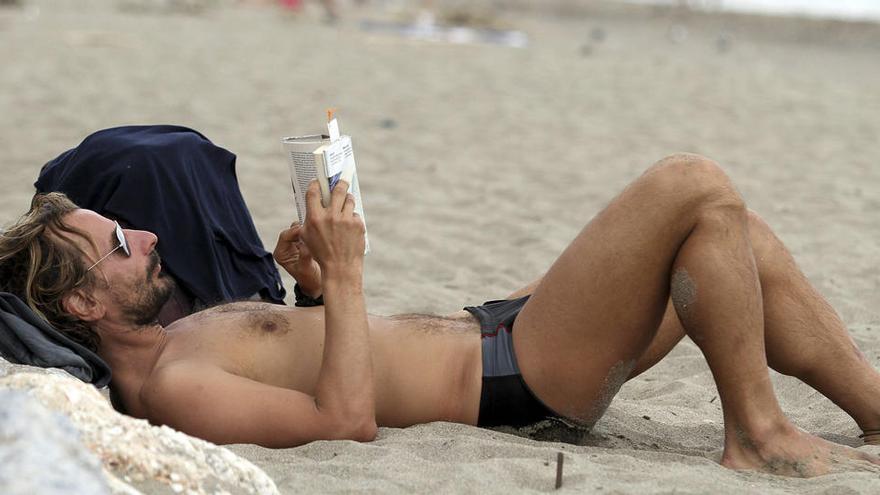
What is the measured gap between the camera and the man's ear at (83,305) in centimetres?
298

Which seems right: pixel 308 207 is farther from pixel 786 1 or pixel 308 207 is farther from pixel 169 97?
pixel 786 1

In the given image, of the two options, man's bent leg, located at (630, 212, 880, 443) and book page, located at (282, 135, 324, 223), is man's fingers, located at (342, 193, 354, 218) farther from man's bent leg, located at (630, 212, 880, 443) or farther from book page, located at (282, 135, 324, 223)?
man's bent leg, located at (630, 212, 880, 443)

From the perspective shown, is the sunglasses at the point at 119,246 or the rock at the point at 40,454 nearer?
the rock at the point at 40,454

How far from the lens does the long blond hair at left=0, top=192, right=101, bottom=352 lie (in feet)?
9.79

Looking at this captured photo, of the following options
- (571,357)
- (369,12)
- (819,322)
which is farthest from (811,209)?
(369,12)

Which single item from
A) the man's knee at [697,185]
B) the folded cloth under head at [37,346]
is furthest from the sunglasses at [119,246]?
the man's knee at [697,185]

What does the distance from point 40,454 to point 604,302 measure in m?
1.48

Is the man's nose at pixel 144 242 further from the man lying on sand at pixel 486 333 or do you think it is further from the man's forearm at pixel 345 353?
the man's forearm at pixel 345 353

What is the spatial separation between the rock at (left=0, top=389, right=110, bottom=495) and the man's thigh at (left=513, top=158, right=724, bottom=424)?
4.28ft

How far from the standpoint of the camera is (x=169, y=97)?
9.32 meters

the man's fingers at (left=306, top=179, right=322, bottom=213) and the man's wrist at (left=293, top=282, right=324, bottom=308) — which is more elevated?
the man's fingers at (left=306, top=179, right=322, bottom=213)

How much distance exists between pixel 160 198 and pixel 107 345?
884mm

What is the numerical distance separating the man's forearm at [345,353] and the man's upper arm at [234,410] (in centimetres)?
4

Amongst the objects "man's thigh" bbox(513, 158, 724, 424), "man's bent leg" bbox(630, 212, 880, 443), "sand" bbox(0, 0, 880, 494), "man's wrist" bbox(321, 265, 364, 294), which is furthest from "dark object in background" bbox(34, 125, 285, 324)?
"man's bent leg" bbox(630, 212, 880, 443)
